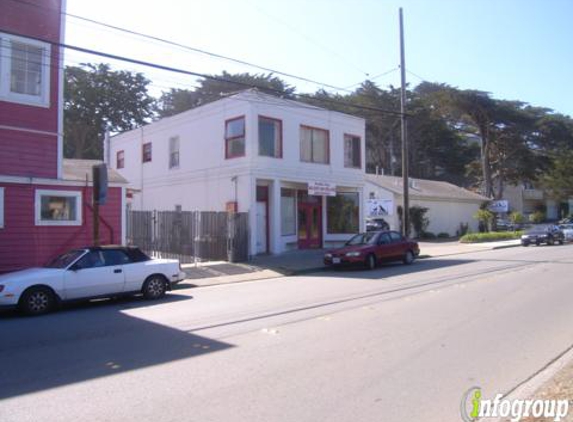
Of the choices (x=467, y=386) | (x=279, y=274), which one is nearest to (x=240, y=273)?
(x=279, y=274)

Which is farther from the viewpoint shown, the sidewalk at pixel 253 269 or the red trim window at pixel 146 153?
the red trim window at pixel 146 153

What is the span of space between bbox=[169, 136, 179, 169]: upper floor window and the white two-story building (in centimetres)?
5

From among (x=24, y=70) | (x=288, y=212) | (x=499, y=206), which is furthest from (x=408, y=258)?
(x=499, y=206)

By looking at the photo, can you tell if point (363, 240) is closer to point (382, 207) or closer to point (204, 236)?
point (204, 236)

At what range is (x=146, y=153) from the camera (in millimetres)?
29453

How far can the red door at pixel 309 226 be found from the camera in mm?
25344

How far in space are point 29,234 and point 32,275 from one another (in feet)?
17.9

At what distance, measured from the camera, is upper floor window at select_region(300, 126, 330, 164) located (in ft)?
82.5

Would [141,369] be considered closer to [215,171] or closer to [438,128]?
[215,171]

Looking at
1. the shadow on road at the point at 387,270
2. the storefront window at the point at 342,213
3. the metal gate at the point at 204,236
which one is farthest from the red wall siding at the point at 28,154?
the storefront window at the point at 342,213

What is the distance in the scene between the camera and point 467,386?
5.75m

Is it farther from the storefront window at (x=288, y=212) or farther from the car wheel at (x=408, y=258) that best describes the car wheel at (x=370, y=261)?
the storefront window at (x=288, y=212)

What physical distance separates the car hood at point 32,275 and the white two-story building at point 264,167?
36.0 ft

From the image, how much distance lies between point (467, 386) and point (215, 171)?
19579 millimetres
